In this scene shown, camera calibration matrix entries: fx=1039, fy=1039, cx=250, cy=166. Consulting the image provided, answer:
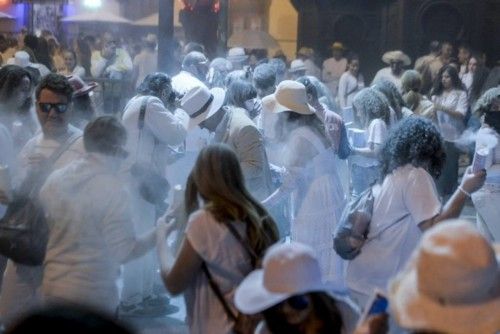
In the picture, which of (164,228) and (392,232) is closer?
(164,228)

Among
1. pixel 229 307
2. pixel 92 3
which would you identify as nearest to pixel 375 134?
pixel 229 307

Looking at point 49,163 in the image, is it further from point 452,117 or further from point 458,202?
point 452,117

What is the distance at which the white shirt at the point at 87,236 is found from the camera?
5262mm

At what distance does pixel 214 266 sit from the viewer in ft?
15.7

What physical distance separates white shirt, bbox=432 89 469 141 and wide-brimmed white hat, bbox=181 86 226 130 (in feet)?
15.1

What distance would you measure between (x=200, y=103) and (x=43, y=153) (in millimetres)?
1582

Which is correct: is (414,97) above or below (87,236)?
above

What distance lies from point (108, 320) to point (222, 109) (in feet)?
18.0

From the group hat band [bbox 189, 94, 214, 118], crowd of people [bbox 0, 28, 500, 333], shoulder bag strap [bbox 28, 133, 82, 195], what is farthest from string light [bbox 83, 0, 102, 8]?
shoulder bag strap [bbox 28, 133, 82, 195]

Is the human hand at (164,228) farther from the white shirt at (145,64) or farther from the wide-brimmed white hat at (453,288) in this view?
the white shirt at (145,64)

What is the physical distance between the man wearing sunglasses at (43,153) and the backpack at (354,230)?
155cm

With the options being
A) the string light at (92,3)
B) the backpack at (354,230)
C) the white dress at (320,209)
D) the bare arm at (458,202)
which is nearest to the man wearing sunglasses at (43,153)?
the backpack at (354,230)

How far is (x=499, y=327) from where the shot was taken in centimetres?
317

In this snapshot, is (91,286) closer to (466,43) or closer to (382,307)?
(382,307)
